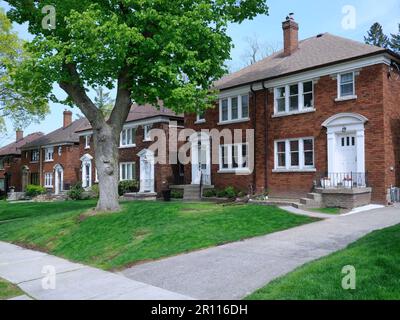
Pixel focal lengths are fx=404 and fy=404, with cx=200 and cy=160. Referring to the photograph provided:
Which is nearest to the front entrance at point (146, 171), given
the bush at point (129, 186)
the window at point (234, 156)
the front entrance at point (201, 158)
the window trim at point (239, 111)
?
the bush at point (129, 186)

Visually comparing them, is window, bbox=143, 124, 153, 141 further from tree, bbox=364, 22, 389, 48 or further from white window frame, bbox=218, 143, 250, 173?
tree, bbox=364, 22, 389, 48

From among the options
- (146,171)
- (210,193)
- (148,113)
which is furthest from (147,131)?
(210,193)

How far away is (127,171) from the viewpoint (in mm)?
32469

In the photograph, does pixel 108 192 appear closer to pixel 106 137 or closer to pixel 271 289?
pixel 106 137

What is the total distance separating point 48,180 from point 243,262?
40.3 m

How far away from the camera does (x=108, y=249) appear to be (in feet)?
35.6

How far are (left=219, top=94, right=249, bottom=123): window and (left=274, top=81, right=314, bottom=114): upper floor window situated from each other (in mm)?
2190

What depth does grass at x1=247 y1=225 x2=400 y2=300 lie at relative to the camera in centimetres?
569

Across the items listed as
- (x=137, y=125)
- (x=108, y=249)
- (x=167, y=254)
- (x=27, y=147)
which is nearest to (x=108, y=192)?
(x=108, y=249)

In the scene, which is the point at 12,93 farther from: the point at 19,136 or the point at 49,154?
the point at 19,136

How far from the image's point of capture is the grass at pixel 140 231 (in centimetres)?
1026

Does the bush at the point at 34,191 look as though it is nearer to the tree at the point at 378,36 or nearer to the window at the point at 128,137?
the window at the point at 128,137
